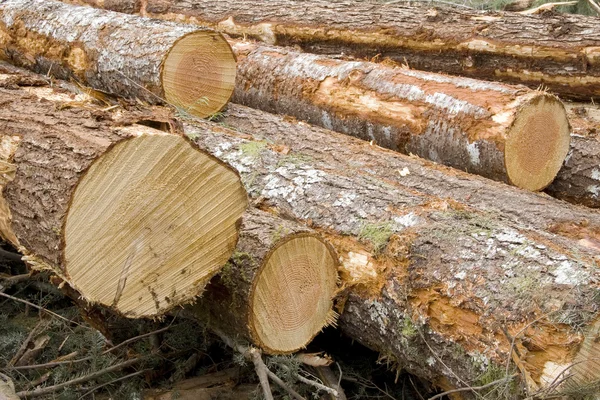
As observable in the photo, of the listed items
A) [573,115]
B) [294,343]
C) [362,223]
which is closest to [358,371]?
[294,343]

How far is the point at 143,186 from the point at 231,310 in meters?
0.67

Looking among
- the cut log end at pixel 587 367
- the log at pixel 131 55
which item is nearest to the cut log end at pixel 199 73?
the log at pixel 131 55

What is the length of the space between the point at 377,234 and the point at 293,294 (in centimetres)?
45

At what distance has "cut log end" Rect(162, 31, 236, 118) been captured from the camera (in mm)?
4051

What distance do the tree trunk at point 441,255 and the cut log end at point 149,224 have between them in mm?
652

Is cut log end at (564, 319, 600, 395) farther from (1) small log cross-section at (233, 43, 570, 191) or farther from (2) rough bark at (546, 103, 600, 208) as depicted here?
(2) rough bark at (546, 103, 600, 208)

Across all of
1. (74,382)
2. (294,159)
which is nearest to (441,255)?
(294,159)

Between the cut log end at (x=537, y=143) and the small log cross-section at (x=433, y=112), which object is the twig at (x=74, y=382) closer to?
the small log cross-section at (x=433, y=112)

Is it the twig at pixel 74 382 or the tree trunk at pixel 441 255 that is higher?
the tree trunk at pixel 441 255

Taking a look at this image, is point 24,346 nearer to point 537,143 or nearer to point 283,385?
point 283,385

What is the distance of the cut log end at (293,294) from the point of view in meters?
2.69

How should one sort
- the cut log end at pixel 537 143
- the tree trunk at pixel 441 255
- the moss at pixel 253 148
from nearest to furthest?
the tree trunk at pixel 441 255
the moss at pixel 253 148
the cut log end at pixel 537 143

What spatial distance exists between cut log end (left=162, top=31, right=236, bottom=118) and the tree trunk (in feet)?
1.53

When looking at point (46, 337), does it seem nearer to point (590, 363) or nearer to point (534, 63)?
point (590, 363)
